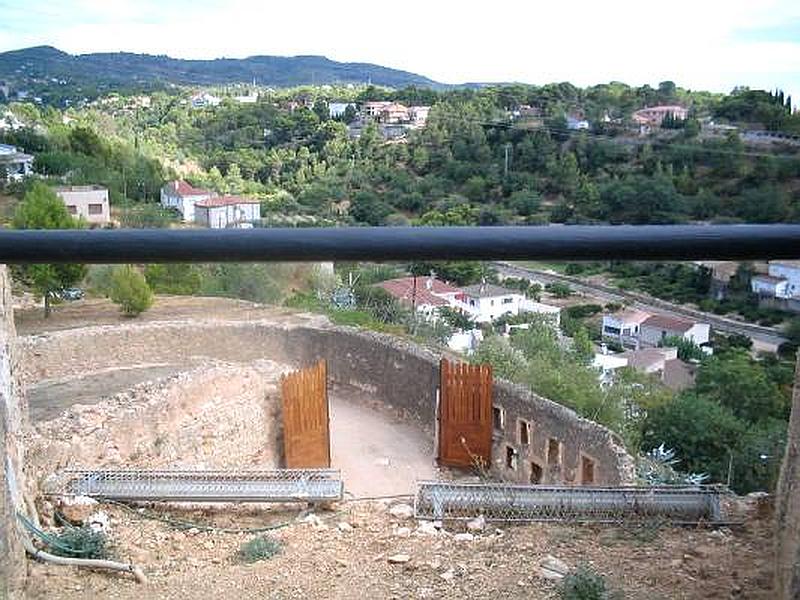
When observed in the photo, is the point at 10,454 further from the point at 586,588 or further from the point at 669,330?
the point at 669,330

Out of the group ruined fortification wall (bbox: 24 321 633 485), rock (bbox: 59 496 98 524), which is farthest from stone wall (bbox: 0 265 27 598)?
ruined fortification wall (bbox: 24 321 633 485)

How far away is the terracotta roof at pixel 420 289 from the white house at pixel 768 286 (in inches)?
230

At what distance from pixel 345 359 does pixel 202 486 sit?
29.0 ft

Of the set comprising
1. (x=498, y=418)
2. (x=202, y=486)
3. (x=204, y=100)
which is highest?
(x=204, y=100)

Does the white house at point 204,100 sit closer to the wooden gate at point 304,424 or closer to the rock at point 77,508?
the wooden gate at point 304,424

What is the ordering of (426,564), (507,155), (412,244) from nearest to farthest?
(412,244)
(426,564)
(507,155)

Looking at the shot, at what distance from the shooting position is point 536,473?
405 inches

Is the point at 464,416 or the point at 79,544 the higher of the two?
the point at 79,544

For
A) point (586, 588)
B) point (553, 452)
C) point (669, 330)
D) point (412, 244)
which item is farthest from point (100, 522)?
point (669, 330)

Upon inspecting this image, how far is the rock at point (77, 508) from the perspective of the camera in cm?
351

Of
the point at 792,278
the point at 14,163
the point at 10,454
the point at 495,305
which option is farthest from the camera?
the point at 14,163

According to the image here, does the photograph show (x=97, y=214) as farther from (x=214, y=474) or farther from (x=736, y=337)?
(x=214, y=474)

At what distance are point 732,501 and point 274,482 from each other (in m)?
2.82

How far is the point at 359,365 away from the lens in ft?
44.0
